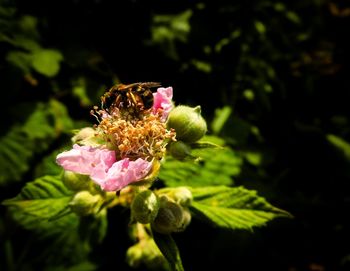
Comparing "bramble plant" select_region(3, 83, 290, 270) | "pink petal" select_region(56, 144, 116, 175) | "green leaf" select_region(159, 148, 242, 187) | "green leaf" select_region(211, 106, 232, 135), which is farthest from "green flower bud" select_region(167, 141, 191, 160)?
"green leaf" select_region(211, 106, 232, 135)

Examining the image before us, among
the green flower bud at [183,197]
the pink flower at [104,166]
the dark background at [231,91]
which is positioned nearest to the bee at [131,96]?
the pink flower at [104,166]

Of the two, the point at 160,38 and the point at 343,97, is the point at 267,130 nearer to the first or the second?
the point at 343,97

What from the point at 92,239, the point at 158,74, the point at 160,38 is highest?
the point at 160,38

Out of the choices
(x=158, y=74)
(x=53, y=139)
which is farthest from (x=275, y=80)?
(x=53, y=139)

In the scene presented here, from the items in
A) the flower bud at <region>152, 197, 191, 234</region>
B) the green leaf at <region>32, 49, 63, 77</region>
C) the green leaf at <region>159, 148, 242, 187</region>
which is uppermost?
the green leaf at <region>32, 49, 63, 77</region>

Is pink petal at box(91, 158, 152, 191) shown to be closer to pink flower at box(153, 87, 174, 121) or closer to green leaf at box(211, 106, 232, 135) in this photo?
pink flower at box(153, 87, 174, 121)

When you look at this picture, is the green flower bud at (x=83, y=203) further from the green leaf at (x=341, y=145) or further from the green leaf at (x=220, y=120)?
the green leaf at (x=341, y=145)

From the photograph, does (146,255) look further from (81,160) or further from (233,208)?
(81,160)

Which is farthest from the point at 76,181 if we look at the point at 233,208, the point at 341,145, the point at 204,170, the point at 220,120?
the point at 341,145
